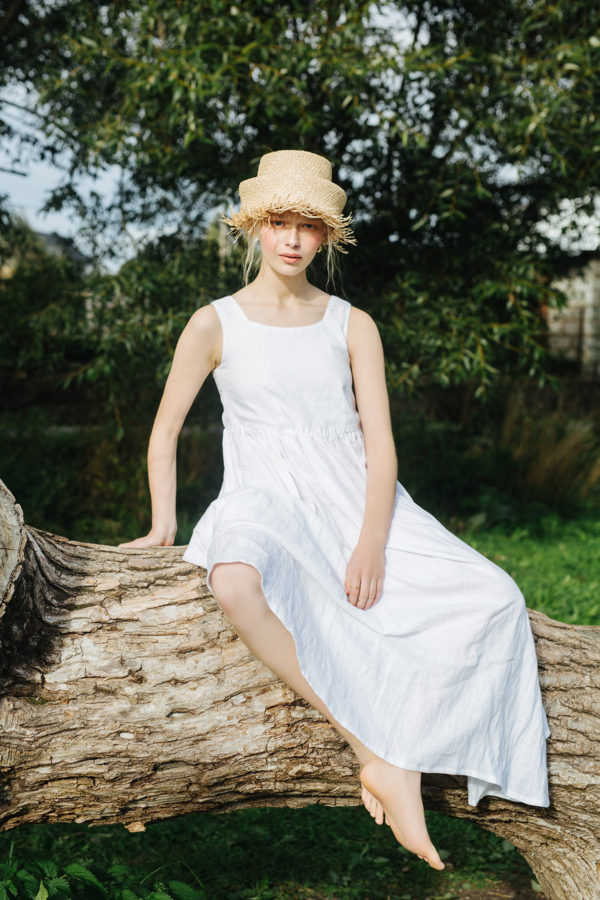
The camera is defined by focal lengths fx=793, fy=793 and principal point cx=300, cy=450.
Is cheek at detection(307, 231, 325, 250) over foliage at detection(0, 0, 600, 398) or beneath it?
beneath

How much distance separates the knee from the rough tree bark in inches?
10.6

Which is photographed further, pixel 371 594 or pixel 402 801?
pixel 371 594

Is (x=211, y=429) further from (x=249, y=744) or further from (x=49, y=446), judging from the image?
(x=249, y=744)

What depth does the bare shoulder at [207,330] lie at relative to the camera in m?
2.51

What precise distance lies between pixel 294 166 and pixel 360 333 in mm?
561

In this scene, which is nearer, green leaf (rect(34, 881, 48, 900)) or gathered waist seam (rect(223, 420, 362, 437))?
green leaf (rect(34, 881, 48, 900))

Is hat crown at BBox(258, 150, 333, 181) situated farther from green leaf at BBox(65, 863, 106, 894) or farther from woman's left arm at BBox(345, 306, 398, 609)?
green leaf at BBox(65, 863, 106, 894)

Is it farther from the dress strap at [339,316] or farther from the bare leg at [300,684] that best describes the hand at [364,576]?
the dress strap at [339,316]

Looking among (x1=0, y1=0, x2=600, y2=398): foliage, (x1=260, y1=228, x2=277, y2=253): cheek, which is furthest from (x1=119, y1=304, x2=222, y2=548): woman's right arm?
(x1=0, y1=0, x2=600, y2=398): foliage

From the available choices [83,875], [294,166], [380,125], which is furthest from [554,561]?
[83,875]

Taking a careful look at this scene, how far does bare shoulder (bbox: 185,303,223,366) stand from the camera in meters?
2.51

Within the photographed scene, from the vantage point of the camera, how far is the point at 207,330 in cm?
252

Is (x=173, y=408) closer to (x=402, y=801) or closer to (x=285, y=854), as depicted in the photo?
(x=402, y=801)

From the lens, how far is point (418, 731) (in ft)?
6.92
